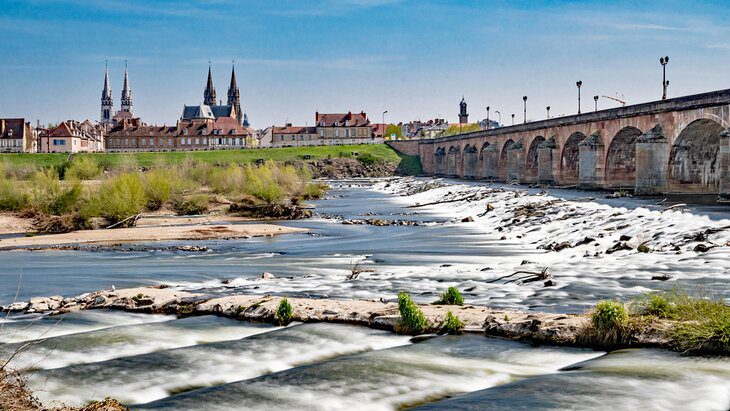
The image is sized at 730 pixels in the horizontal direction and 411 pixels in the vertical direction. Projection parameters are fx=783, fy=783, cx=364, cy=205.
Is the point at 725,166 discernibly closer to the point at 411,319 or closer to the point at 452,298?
the point at 452,298

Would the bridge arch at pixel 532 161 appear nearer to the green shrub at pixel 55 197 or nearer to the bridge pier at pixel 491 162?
the bridge pier at pixel 491 162

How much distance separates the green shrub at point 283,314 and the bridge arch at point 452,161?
329 feet

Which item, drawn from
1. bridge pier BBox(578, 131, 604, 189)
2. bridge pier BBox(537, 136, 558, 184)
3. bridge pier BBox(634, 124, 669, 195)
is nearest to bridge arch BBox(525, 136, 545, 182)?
bridge pier BBox(537, 136, 558, 184)

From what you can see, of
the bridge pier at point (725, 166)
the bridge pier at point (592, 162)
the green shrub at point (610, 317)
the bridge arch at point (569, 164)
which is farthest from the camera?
the bridge arch at point (569, 164)

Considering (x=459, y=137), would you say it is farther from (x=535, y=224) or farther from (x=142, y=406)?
(x=142, y=406)

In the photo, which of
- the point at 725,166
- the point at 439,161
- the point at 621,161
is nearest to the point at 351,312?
the point at 725,166

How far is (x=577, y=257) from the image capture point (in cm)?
2738

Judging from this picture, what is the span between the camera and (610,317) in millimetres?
14875

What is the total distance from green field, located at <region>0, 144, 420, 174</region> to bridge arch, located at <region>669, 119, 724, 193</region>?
8712 cm

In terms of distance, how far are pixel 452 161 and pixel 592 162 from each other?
61.3m

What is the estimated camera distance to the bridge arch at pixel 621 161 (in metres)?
59.1

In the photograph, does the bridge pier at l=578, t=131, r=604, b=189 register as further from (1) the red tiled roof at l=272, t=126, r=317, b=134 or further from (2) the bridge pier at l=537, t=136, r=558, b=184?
(1) the red tiled roof at l=272, t=126, r=317, b=134

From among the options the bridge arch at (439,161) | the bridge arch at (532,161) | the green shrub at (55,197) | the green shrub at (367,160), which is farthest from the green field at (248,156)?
the green shrub at (55,197)

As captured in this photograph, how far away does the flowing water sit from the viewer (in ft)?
39.5
